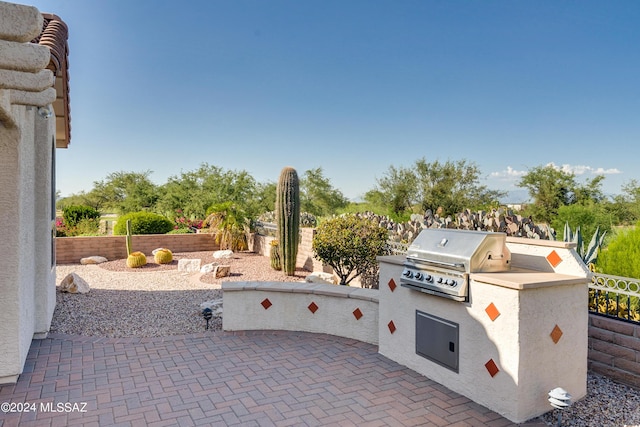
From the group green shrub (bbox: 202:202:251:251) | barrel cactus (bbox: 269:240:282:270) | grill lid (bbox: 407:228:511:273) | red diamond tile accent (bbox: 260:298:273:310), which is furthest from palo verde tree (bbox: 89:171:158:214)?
grill lid (bbox: 407:228:511:273)

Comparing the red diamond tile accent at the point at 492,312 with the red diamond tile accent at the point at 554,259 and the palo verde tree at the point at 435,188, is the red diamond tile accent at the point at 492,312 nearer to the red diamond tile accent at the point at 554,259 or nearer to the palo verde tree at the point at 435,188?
the red diamond tile accent at the point at 554,259

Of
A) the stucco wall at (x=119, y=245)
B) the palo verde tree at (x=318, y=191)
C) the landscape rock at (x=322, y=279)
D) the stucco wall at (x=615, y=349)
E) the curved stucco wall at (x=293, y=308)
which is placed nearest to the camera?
the stucco wall at (x=615, y=349)

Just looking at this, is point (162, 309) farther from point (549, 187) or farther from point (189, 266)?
point (549, 187)

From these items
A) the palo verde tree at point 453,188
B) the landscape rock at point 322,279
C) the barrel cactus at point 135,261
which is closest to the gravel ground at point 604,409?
the landscape rock at point 322,279

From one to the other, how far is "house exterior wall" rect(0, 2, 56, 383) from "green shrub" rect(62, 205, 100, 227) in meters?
15.3

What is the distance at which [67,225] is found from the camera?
19.0 metres

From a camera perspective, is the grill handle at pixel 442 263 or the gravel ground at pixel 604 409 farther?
the grill handle at pixel 442 263

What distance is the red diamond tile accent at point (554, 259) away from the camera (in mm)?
4250

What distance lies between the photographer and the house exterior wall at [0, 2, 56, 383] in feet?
8.23

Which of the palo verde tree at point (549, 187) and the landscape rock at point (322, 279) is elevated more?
the palo verde tree at point (549, 187)

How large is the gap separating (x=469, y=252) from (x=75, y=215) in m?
21.0

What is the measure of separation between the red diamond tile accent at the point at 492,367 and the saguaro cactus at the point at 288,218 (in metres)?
8.59

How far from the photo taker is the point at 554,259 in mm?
4285

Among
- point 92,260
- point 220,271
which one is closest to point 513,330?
point 220,271
